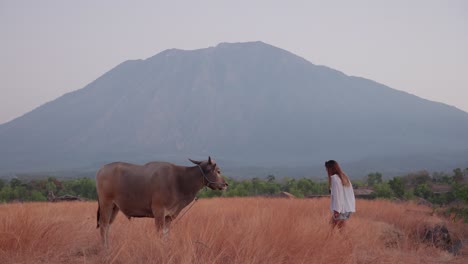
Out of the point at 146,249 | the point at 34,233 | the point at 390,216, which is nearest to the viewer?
the point at 146,249

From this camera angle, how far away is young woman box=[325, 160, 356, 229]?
33.4ft

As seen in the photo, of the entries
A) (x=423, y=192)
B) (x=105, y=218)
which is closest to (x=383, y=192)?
(x=423, y=192)

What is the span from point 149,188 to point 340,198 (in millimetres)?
3568

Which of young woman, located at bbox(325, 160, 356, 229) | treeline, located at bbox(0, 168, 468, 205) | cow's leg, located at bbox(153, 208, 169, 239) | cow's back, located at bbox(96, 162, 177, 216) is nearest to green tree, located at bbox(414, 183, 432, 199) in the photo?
treeline, located at bbox(0, 168, 468, 205)

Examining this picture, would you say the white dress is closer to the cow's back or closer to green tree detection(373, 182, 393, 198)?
the cow's back

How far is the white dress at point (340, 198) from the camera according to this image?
10.2 metres

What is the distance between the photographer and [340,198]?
10.2m

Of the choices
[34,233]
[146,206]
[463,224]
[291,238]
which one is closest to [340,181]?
[291,238]

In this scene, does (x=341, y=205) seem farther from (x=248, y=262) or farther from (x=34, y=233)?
(x=34, y=233)

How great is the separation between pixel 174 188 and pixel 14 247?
9.75ft

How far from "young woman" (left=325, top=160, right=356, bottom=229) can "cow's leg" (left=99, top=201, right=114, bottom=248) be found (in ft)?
13.6

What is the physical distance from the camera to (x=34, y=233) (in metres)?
8.02

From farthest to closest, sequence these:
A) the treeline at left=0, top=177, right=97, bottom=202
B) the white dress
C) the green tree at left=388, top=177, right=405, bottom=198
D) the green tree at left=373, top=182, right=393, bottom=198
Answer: the treeline at left=0, top=177, right=97, bottom=202 → the green tree at left=388, top=177, right=405, bottom=198 → the green tree at left=373, top=182, right=393, bottom=198 → the white dress

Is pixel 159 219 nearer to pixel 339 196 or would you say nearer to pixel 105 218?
pixel 105 218
